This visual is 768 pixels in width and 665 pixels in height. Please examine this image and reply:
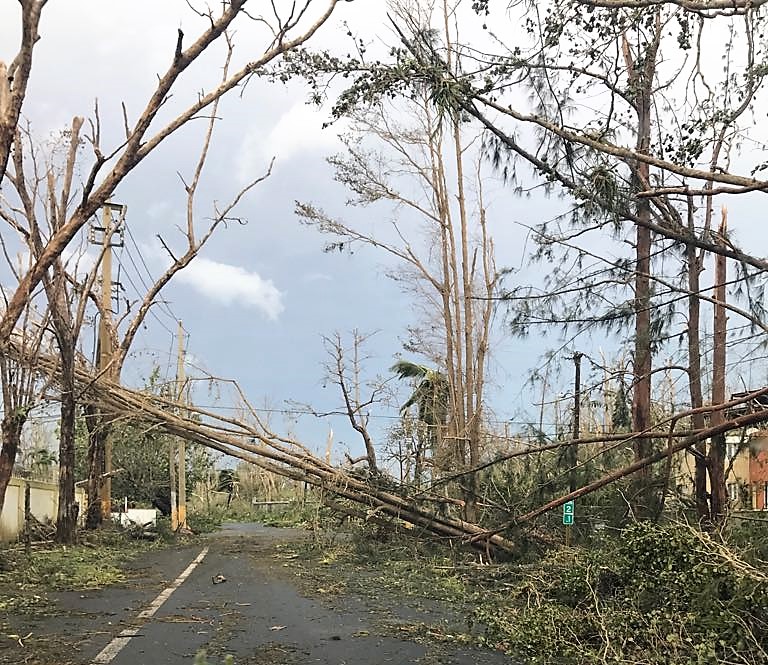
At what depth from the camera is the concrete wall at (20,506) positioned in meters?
19.2

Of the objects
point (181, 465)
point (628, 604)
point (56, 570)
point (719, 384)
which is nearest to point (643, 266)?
point (719, 384)

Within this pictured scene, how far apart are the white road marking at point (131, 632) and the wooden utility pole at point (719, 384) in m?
6.76

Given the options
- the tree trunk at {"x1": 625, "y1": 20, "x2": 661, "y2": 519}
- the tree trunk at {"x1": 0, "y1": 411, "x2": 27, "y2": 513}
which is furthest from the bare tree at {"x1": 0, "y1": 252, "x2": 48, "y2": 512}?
the tree trunk at {"x1": 625, "y1": 20, "x2": 661, "y2": 519}

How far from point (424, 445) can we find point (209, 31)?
14168mm

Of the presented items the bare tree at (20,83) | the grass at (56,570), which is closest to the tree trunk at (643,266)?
the bare tree at (20,83)

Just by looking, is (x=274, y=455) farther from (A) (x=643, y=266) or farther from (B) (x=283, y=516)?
(B) (x=283, y=516)

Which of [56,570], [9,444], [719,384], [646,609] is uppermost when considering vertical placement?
[719,384]

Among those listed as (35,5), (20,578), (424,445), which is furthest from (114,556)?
(35,5)

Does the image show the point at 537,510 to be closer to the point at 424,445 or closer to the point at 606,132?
the point at 606,132

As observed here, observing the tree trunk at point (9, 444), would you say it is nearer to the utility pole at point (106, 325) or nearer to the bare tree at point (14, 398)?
the bare tree at point (14, 398)

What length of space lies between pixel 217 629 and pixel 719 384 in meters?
6.67

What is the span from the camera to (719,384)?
1097 centimetres

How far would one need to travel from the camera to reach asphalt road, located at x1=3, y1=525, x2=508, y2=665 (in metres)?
7.48

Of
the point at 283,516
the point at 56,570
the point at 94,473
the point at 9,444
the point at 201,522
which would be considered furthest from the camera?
the point at 283,516
